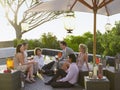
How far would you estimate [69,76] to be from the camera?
9.05m

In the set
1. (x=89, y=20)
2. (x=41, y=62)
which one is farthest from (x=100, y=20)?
(x=41, y=62)

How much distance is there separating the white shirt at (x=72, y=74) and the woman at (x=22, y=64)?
1.21 meters

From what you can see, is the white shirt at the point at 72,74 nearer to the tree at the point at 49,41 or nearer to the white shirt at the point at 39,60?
the white shirt at the point at 39,60

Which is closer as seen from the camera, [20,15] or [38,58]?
[38,58]

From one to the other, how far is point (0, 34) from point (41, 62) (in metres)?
15.1

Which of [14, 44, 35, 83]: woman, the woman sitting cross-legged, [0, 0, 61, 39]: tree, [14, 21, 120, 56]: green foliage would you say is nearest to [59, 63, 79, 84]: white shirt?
the woman sitting cross-legged

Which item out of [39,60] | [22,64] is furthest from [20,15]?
[22,64]

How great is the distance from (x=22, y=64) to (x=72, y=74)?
1597 mm

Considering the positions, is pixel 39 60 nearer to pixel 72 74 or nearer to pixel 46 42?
pixel 72 74

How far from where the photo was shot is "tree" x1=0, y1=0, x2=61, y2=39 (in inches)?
995

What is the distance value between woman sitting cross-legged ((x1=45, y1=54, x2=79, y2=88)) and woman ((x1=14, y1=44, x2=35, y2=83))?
883 mm

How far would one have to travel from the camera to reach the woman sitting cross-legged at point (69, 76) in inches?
355

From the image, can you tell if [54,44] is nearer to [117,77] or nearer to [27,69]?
[27,69]

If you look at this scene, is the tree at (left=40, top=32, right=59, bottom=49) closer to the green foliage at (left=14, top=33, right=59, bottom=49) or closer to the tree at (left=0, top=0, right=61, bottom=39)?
the green foliage at (left=14, top=33, right=59, bottom=49)
